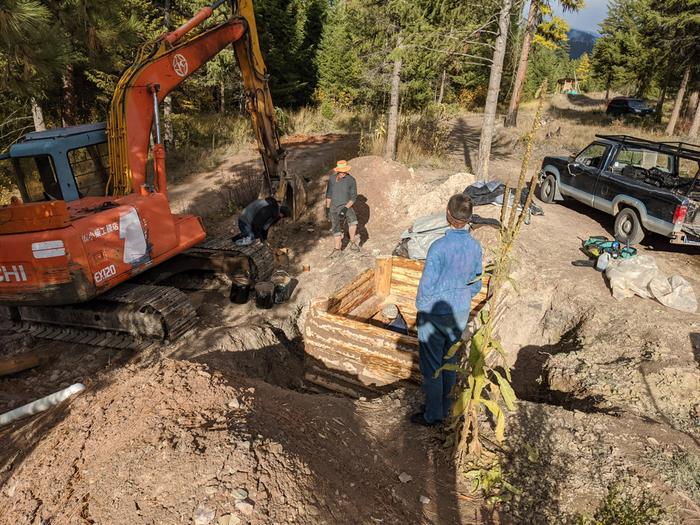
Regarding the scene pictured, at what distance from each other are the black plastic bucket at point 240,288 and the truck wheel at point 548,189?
775 centimetres

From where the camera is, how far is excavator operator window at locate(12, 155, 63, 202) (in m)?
5.92

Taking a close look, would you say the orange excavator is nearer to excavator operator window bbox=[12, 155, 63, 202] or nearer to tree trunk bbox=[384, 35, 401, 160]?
excavator operator window bbox=[12, 155, 63, 202]

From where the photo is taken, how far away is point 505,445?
3.50 metres

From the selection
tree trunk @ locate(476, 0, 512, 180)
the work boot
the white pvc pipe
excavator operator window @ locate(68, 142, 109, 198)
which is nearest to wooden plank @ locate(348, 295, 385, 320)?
→ the work boot

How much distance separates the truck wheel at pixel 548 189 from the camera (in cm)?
1075

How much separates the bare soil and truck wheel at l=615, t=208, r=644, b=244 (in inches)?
91.5

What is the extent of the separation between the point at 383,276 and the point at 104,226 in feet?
12.6

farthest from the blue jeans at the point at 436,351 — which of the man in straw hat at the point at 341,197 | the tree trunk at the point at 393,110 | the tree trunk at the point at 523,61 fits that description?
the tree trunk at the point at 523,61

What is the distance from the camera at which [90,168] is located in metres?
6.47

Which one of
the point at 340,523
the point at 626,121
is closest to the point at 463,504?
the point at 340,523

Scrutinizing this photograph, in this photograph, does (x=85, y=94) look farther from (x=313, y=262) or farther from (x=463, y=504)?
(x=463, y=504)

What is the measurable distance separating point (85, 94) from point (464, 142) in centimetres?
1497

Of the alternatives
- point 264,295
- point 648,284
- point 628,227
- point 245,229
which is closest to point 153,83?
point 245,229

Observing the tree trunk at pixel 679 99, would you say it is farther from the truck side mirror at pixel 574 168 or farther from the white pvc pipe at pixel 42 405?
the white pvc pipe at pixel 42 405
